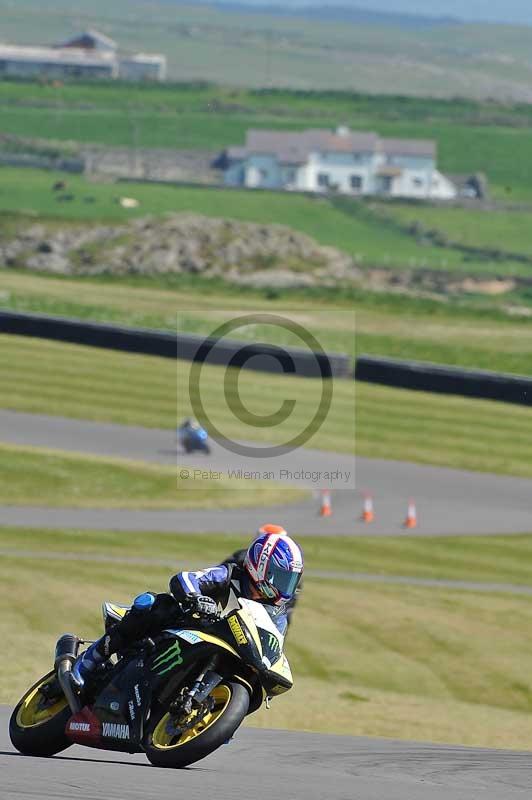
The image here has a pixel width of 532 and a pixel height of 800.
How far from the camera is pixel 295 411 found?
1612 inches

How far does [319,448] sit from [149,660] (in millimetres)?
28033

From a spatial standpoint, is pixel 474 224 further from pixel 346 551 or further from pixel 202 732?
pixel 202 732

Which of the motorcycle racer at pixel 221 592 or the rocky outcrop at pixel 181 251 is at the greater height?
the motorcycle racer at pixel 221 592

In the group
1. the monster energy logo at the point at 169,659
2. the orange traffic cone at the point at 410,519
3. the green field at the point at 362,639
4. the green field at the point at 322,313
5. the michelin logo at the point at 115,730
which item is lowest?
the green field at the point at 322,313

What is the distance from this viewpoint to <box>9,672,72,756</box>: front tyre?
8953mm

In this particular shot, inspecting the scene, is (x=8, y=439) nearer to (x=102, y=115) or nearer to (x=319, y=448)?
(x=319, y=448)

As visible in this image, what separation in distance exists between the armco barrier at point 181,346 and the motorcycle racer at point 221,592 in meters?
35.2

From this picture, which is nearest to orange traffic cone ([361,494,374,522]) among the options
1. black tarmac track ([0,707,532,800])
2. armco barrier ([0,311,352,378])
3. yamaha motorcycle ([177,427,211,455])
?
yamaha motorcycle ([177,427,211,455])

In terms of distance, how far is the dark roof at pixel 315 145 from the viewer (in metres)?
138

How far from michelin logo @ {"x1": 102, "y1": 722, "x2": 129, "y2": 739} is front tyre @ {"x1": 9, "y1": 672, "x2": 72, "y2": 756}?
1.30 feet

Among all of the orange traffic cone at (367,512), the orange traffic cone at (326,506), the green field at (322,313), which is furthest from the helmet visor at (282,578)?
the green field at (322,313)

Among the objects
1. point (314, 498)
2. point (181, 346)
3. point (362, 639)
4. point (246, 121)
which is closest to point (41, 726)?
point (362, 639)

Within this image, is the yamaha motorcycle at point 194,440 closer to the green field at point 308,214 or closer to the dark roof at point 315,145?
the green field at point 308,214

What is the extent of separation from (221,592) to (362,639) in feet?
37.4
